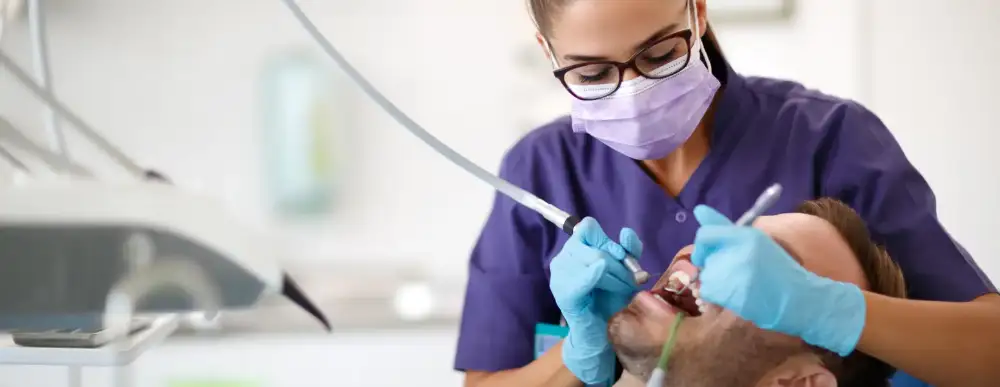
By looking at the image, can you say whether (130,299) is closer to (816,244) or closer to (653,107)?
(653,107)

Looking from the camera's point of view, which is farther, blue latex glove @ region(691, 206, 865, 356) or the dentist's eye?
the dentist's eye

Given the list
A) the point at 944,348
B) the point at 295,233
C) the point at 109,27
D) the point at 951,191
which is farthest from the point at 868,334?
the point at 109,27

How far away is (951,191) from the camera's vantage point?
1454mm

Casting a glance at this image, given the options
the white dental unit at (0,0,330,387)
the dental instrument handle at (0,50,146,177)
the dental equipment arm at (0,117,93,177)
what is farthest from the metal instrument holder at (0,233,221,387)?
the dental instrument handle at (0,50,146,177)

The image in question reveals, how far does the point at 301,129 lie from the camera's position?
5.35ft

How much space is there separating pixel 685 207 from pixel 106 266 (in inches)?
29.4

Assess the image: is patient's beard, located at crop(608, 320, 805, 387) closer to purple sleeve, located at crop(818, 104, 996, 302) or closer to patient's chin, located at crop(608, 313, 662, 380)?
patient's chin, located at crop(608, 313, 662, 380)

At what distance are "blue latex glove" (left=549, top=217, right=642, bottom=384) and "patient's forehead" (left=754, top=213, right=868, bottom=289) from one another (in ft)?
0.55

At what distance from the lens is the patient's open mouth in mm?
956

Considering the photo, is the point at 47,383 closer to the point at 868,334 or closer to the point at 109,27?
the point at 109,27

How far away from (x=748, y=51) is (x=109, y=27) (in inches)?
49.7

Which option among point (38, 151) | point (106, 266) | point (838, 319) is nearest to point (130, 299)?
point (106, 266)

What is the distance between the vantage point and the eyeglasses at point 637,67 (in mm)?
994

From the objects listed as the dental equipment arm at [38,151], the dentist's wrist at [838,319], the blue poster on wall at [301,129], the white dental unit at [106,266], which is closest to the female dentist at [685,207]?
the dentist's wrist at [838,319]
